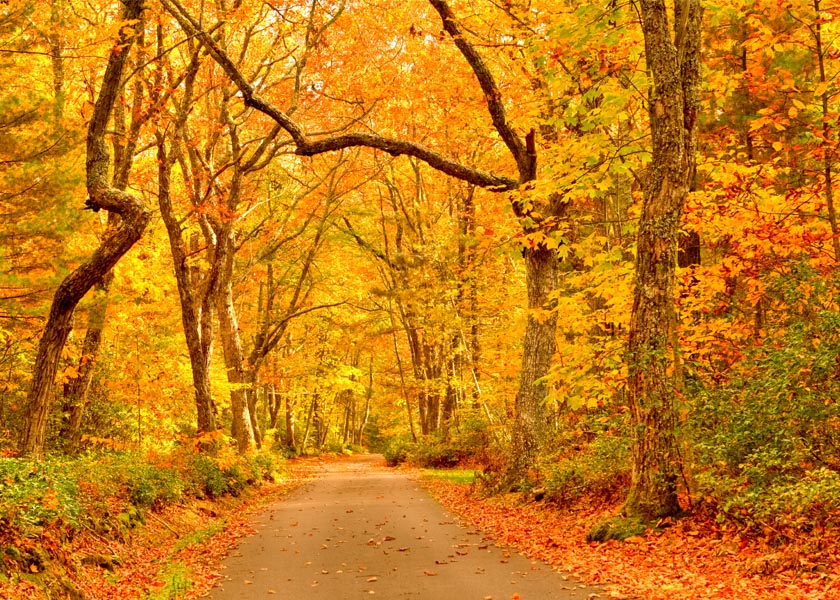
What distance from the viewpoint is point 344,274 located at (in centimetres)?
3459

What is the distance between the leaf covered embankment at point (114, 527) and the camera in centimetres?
718

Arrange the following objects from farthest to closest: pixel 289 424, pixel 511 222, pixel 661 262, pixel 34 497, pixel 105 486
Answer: pixel 289 424
pixel 511 222
pixel 105 486
pixel 661 262
pixel 34 497

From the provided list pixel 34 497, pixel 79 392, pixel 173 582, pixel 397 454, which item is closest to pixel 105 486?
pixel 34 497

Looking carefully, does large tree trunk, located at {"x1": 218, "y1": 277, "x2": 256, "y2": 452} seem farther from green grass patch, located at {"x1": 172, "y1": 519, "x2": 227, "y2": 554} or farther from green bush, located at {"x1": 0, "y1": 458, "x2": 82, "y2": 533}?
green bush, located at {"x1": 0, "y1": 458, "x2": 82, "y2": 533}

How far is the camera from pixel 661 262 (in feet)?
29.9

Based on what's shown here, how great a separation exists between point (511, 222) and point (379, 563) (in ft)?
29.7

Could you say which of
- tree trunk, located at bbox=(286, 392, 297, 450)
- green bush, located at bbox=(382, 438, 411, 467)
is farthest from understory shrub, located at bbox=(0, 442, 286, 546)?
tree trunk, located at bbox=(286, 392, 297, 450)

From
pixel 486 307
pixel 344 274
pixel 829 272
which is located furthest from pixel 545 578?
pixel 344 274

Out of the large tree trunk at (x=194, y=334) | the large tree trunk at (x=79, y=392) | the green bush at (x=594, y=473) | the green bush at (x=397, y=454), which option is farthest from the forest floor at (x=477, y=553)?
the green bush at (x=397, y=454)

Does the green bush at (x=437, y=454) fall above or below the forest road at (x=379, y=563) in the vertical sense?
below

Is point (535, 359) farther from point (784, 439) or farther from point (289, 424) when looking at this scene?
point (289, 424)

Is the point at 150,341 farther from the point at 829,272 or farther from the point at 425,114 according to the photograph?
the point at 829,272

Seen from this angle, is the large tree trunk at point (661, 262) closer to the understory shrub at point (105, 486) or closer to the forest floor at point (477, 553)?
the forest floor at point (477, 553)

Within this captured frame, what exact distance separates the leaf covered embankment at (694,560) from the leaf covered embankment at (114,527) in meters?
4.36
